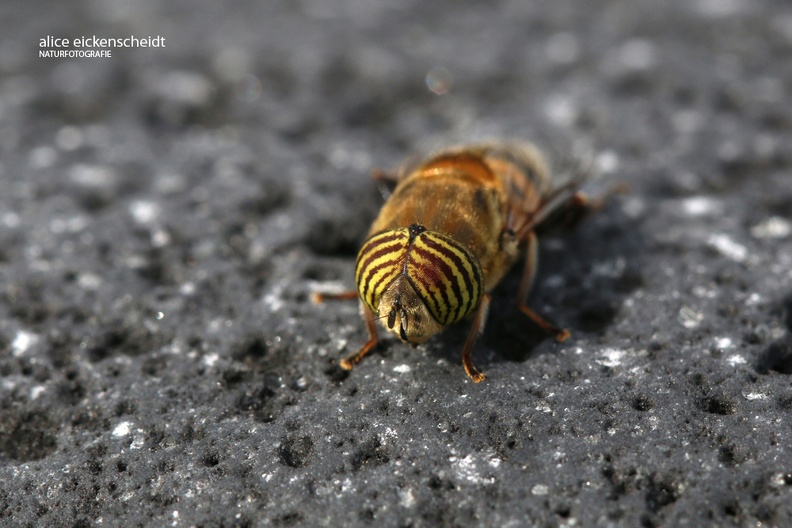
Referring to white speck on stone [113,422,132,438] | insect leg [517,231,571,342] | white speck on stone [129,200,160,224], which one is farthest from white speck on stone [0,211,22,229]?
insect leg [517,231,571,342]

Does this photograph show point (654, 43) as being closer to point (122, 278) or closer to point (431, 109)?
point (431, 109)

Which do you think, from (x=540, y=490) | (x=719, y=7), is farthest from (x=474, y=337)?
(x=719, y=7)

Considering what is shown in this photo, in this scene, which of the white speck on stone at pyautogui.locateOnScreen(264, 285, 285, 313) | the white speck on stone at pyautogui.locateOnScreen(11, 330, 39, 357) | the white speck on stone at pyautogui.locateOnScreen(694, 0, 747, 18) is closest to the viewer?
the white speck on stone at pyautogui.locateOnScreen(11, 330, 39, 357)

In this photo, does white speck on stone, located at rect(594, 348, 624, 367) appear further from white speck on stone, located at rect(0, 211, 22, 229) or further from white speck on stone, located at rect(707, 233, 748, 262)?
white speck on stone, located at rect(0, 211, 22, 229)

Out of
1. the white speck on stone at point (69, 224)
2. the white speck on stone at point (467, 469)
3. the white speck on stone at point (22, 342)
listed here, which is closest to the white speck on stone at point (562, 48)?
the white speck on stone at point (69, 224)

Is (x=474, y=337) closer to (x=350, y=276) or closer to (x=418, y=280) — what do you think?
(x=418, y=280)

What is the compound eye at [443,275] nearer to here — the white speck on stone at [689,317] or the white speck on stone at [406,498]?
the white speck on stone at [406,498]
